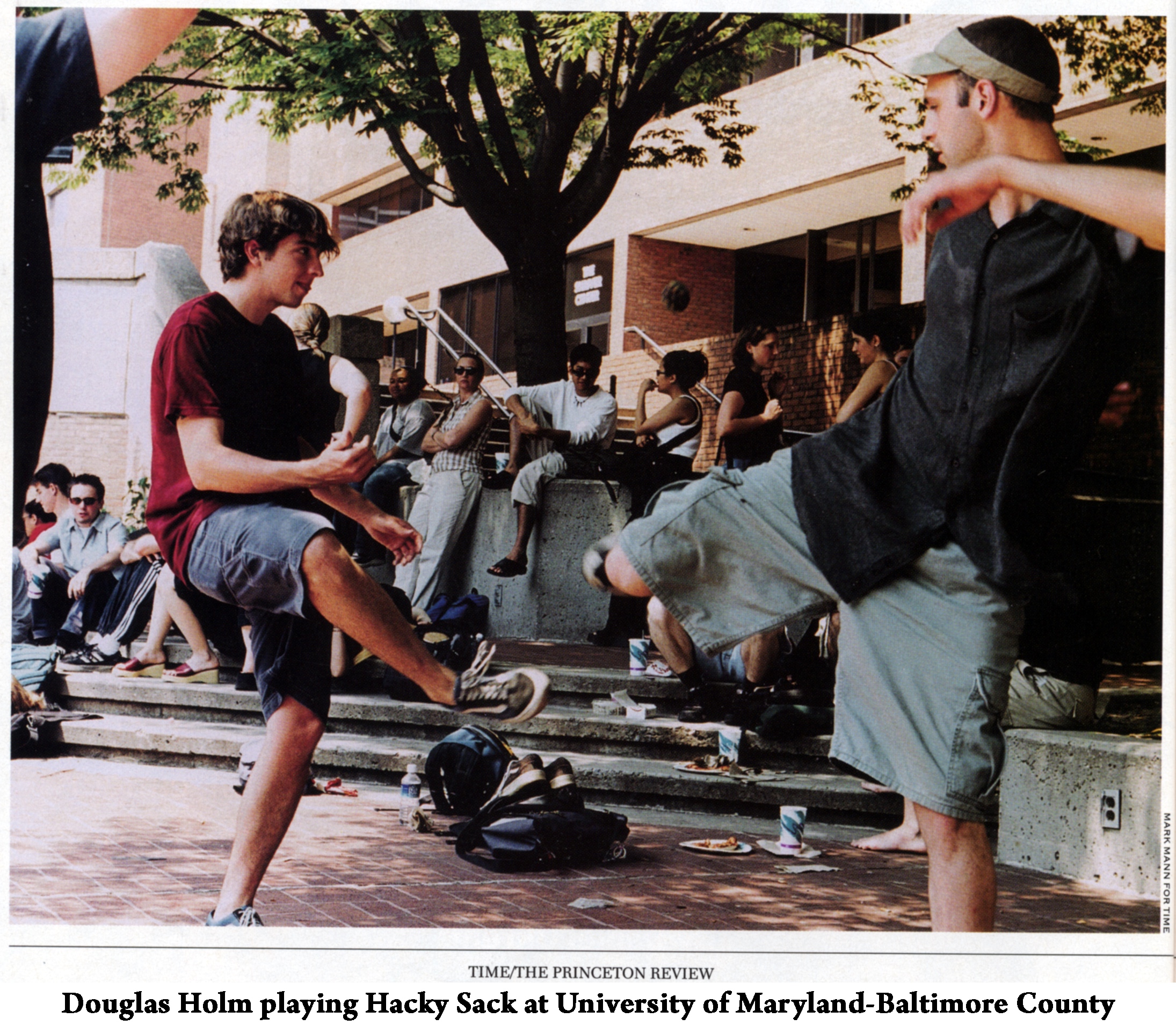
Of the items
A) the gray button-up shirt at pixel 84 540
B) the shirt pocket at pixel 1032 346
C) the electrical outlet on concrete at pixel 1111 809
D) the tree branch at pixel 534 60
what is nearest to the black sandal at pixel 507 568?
the gray button-up shirt at pixel 84 540

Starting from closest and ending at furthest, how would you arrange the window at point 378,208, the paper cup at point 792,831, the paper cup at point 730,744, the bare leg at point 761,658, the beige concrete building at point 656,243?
the beige concrete building at point 656,243
the paper cup at point 792,831
the paper cup at point 730,744
the bare leg at point 761,658
the window at point 378,208

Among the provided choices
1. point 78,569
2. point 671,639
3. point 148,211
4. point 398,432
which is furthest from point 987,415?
point 78,569

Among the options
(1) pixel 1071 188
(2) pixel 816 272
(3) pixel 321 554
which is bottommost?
(3) pixel 321 554

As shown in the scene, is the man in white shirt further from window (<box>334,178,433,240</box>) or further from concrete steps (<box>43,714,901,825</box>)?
concrete steps (<box>43,714,901,825</box>)

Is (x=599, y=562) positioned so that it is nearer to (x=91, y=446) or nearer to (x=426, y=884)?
(x=426, y=884)

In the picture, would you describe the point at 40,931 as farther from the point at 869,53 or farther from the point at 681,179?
the point at 681,179

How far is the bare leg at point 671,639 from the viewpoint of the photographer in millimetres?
3870

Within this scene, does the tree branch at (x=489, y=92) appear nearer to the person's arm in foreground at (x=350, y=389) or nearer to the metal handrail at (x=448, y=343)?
the metal handrail at (x=448, y=343)

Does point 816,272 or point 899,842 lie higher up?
point 816,272

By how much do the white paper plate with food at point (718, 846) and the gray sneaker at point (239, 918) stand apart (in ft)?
5.78

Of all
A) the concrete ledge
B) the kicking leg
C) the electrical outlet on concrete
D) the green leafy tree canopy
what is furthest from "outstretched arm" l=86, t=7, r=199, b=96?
the electrical outlet on concrete

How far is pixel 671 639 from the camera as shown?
4789 millimetres

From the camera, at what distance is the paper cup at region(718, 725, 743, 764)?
5289 mm

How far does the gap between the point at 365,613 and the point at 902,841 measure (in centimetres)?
247
